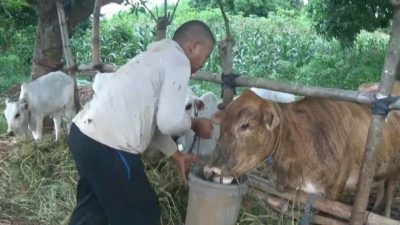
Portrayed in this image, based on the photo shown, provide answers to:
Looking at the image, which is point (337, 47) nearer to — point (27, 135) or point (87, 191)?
point (27, 135)

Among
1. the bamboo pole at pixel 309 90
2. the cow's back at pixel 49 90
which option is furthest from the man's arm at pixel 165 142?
the cow's back at pixel 49 90

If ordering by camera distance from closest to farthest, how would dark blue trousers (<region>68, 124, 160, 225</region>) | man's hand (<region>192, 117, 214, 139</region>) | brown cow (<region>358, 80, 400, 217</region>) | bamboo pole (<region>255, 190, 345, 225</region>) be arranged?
1. dark blue trousers (<region>68, 124, 160, 225</region>)
2. man's hand (<region>192, 117, 214, 139</region>)
3. bamboo pole (<region>255, 190, 345, 225</region>)
4. brown cow (<region>358, 80, 400, 217</region>)

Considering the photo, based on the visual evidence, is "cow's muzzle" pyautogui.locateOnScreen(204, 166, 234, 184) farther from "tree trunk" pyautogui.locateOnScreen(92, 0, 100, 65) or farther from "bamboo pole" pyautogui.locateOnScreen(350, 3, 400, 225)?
"tree trunk" pyautogui.locateOnScreen(92, 0, 100, 65)

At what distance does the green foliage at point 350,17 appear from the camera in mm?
9125

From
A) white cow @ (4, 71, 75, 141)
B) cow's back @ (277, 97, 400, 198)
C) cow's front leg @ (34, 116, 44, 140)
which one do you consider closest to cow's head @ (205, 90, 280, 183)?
cow's back @ (277, 97, 400, 198)

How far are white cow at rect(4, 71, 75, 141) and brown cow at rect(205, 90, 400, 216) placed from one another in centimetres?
357

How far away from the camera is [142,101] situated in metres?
3.00

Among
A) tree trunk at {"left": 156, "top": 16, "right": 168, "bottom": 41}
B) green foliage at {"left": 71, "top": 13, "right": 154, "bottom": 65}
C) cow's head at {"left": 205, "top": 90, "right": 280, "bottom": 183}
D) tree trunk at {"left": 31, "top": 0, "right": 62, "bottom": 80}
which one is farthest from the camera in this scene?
green foliage at {"left": 71, "top": 13, "right": 154, "bottom": 65}

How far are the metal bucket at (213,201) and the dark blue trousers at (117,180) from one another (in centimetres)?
28

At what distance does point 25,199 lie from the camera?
4.75 metres

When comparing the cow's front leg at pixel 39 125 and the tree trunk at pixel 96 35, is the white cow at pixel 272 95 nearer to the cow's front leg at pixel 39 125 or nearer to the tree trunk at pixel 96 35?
the tree trunk at pixel 96 35

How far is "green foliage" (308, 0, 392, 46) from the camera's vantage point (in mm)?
9125

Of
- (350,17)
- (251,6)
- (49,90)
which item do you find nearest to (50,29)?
(49,90)

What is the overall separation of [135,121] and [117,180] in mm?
354
